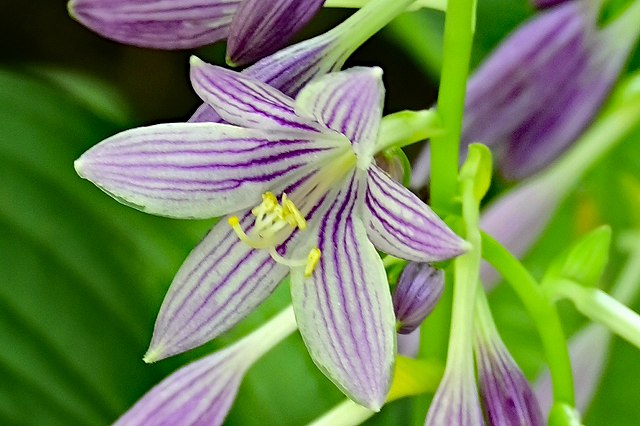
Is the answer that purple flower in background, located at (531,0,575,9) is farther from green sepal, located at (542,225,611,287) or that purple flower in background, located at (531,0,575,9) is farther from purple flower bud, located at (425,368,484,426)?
purple flower bud, located at (425,368,484,426)

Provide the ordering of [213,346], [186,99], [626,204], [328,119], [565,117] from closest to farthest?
[328,119] < [565,117] < [213,346] < [626,204] < [186,99]

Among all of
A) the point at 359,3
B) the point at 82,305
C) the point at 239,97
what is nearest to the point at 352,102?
the point at 239,97

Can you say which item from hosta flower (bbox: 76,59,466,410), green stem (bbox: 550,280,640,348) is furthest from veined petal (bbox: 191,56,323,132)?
Answer: green stem (bbox: 550,280,640,348)

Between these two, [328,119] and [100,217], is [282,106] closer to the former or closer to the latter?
[328,119]

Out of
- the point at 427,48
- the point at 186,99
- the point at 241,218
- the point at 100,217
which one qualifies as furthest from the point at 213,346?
the point at 186,99

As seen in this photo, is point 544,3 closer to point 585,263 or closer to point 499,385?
point 585,263

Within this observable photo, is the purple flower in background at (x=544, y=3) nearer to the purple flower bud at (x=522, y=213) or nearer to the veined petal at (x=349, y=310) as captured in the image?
the purple flower bud at (x=522, y=213)
